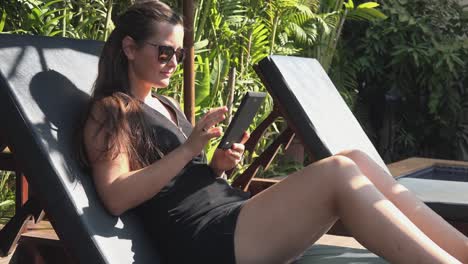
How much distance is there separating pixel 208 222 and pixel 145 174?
10.9 inches

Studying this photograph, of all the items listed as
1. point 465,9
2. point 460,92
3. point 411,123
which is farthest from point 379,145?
point 465,9

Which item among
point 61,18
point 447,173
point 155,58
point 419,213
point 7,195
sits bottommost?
point 447,173

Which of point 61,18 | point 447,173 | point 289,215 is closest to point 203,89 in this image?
point 61,18

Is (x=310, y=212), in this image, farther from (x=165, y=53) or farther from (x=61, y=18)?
(x=61, y=18)

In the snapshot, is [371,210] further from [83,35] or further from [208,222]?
[83,35]

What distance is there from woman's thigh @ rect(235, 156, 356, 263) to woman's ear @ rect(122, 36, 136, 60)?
66 centimetres

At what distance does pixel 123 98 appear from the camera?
2611 mm

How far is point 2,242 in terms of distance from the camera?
2514 mm

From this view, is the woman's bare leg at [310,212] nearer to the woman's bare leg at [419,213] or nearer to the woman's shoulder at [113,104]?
the woman's bare leg at [419,213]

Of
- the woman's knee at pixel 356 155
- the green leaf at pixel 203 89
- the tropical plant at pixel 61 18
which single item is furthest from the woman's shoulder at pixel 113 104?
the green leaf at pixel 203 89

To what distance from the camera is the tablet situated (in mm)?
2617

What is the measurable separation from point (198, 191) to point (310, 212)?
39cm

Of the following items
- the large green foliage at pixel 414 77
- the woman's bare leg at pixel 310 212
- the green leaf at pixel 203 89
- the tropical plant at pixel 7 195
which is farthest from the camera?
the large green foliage at pixel 414 77

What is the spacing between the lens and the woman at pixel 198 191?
2.43 m
